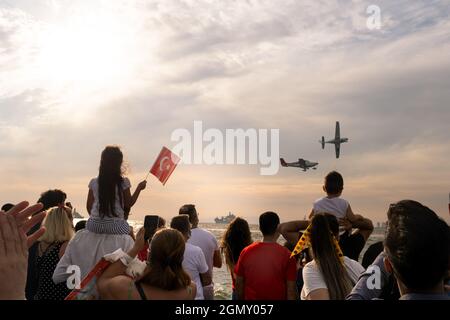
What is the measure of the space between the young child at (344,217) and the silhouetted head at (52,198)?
3599mm

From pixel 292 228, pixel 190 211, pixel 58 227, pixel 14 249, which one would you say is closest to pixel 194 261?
pixel 292 228

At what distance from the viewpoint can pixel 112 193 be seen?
18.5 feet

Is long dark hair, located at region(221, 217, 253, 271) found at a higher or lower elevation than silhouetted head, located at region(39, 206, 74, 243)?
lower

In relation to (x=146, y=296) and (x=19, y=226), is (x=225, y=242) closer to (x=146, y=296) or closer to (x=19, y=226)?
(x=146, y=296)

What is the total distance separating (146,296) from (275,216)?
3.07 metres

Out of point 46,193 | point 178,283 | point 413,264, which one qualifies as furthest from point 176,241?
point 46,193

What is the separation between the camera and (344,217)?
20.4 ft

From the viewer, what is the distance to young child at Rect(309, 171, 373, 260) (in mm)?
5965

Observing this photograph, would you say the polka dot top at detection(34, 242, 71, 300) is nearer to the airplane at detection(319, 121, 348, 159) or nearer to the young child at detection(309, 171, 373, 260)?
the young child at detection(309, 171, 373, 260)

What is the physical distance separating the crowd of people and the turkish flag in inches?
27.3

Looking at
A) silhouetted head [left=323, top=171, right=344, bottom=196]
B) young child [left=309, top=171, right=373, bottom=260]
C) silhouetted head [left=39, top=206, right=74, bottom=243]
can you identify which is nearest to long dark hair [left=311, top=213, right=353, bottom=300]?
young child [left=309, top=171, right=373, bottom=260]

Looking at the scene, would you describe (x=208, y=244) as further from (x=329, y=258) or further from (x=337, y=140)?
(x=337, y=140)

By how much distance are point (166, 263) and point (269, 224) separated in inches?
103
